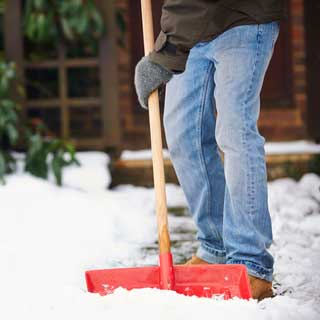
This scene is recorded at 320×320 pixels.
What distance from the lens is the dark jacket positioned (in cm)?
233

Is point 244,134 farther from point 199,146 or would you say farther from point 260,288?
point 260,288

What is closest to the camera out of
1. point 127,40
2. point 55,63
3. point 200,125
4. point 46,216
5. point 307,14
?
point 200,125

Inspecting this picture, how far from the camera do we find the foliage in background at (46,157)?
456cm

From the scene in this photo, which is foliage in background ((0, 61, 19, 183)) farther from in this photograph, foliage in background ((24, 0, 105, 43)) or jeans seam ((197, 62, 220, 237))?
jeans seam ((197, 62, 220, 237))

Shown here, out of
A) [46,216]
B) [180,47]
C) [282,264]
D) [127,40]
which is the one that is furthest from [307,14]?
[180,47]

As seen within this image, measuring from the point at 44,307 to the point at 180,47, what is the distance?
88cm

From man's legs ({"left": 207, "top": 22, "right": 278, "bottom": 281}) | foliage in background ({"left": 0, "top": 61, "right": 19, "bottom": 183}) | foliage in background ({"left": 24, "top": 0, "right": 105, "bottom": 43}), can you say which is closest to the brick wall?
foliage in background ({"left": 24, "top": 0, "right": 105, "bottom": 43})

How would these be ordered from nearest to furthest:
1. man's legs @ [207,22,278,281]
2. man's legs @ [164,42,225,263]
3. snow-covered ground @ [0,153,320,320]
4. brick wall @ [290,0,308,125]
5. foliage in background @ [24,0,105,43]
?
snow-covered ground @ [0,153,320,320]
man's legs @ [207,22,278,281]
man's legs @ [164,42,225,263]
foliage in background @ [24,0,105,43]
brick wall @ [290,0,308,125]

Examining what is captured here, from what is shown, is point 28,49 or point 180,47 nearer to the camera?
point 180,47

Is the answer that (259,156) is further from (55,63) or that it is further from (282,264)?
(55,63)

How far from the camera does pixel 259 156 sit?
2494 mm

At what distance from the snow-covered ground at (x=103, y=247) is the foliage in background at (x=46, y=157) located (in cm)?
7

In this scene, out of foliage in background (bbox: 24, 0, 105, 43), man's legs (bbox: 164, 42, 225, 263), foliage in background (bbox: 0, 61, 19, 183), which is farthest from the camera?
foliage in background (bbox: 24, 0, 105, 43)

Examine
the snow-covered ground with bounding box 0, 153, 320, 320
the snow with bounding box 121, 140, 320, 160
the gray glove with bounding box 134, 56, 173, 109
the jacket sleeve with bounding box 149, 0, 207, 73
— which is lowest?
the snow with bounding box 121, 140, 320, 160
